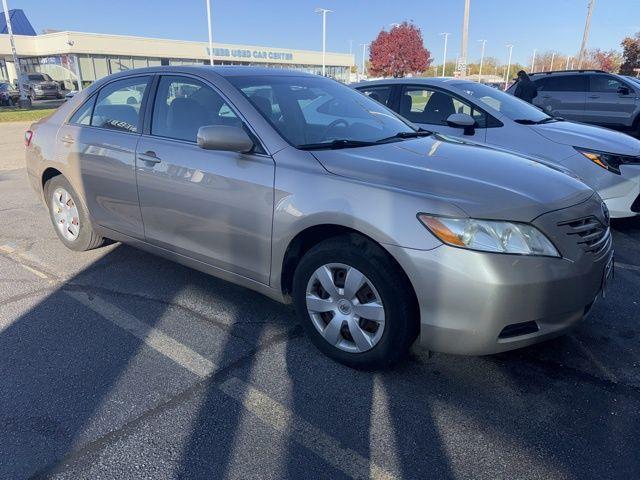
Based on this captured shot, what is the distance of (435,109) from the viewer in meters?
6.14

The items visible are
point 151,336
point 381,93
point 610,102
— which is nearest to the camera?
point 151,336

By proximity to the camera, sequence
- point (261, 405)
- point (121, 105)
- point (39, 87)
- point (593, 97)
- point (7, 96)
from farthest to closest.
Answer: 1. point (39, 87)
2. point (7, 96)
3. point (593, 97)
4. point (121, 105)
5. point (261, 405)

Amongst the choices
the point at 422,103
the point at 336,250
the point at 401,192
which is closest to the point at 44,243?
the point at 336,250

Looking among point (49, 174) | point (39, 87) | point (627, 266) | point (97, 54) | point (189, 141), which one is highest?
point (97, 54)

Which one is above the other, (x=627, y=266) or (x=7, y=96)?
(x=627, y=266)

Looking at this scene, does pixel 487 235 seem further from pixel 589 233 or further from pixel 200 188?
pixel 200 188

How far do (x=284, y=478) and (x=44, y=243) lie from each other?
4.16m

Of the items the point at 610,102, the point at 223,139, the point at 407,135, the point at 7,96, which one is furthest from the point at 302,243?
the point at 7,96

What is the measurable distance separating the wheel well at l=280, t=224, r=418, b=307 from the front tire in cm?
6

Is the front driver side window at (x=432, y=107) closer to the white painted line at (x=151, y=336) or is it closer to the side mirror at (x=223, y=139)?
the side mirror at (x=223, y=139)

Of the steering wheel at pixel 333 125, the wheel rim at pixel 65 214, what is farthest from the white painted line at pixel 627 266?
the wheel rim at pixel 65 214

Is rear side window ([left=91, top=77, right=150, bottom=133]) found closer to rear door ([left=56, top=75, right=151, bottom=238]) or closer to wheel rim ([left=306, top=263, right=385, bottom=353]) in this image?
rear door ([left=56, top=75, right=151, bottom=238])

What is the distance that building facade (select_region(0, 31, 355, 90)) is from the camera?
4178 centimetres

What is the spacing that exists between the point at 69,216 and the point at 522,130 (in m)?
4.70
